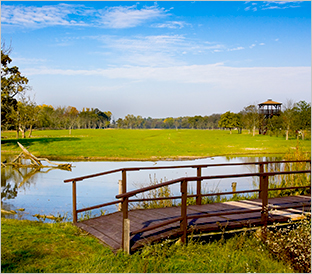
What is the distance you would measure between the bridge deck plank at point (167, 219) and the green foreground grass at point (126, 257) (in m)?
0.24

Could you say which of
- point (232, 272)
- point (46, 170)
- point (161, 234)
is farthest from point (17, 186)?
point (232, 272)

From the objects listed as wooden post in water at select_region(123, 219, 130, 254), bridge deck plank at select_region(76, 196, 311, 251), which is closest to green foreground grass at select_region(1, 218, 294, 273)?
wooden post in water at select_region(123, 219, 130, 254)

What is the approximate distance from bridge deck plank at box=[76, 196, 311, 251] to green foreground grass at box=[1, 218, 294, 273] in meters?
0.24

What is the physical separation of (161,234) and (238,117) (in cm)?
9872

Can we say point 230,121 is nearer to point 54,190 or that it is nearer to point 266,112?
point 266,112

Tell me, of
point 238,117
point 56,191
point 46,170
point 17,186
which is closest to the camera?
point 56,191

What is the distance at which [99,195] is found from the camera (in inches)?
552

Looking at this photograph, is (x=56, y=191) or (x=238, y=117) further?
(x=238, y=117)

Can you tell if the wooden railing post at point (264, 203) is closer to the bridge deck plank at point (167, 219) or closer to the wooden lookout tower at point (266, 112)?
the bridge deck plank at point (167, 219)

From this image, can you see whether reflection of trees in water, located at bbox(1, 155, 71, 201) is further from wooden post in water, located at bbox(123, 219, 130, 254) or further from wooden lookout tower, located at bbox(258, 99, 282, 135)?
wooden lookout tower, located at bbox(258, 99, 282, 135)

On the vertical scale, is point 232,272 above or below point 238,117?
below

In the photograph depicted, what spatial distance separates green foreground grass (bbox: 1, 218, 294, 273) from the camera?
5.30 m

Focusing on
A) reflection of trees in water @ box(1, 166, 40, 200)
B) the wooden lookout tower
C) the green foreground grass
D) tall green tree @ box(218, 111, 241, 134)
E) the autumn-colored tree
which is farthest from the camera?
tall green tree @ box(218, 111, 241, 134)

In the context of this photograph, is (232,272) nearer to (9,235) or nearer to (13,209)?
(9,235)
